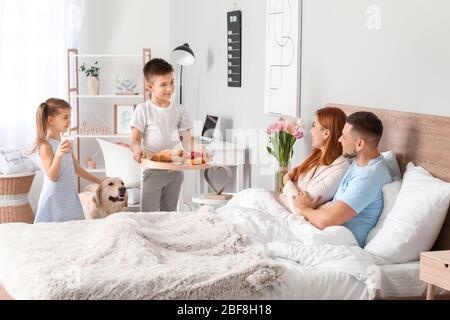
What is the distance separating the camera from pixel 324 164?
3.78 m

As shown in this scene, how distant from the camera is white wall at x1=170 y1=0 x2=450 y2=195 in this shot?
3.38 meters

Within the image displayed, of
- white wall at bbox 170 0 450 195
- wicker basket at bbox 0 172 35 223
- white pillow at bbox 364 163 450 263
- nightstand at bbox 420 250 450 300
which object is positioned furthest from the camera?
wicker basket at bbox 0 172 35 223

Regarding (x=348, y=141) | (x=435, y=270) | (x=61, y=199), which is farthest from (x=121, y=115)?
(x=435, y=270)

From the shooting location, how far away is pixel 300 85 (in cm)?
→ 459

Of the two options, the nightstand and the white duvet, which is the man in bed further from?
the nightstand

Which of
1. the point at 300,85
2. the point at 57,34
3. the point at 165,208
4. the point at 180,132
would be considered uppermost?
the point at 57,34

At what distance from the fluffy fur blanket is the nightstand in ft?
1.67

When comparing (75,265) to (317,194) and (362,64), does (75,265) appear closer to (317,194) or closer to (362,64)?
(317,194)

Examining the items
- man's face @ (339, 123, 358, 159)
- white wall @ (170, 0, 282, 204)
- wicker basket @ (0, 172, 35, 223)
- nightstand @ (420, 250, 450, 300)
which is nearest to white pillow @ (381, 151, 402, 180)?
man's face @ (339, 123, 358, 159)

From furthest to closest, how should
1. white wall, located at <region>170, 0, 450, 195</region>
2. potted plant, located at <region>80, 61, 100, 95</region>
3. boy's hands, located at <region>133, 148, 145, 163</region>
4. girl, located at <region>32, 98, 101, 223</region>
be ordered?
potted plant, located at <region>80, 61, 100, 95</region>, boy's hands, located at <region>133, 148, 145, 163</region>, girl, located at <region>32, 98, 101, 223</region>, white wall, located at <region>170, 0, 450, 195</region>

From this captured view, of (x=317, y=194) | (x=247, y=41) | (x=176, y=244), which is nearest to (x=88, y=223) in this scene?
(x=176, y=244)

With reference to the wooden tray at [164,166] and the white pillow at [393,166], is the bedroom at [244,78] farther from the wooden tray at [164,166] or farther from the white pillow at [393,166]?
the wooden tray at [164,166]

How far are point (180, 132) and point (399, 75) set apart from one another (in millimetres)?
1719

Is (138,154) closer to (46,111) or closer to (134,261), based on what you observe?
(46,111)
